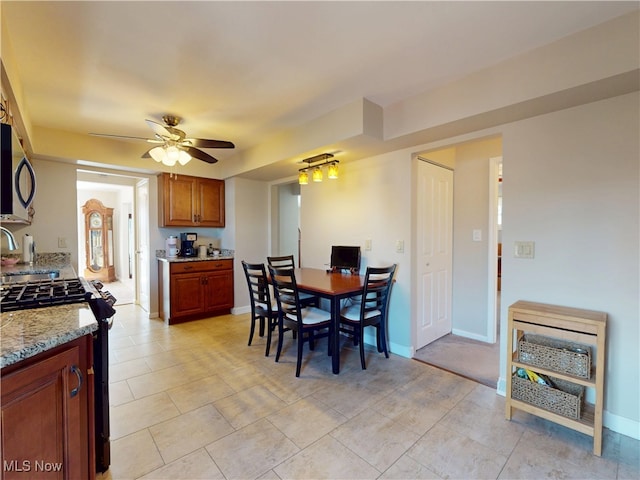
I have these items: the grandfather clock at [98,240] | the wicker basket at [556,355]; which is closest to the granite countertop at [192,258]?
the wicker basket at [556,355]

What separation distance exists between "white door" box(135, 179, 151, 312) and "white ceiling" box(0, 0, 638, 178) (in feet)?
6.26

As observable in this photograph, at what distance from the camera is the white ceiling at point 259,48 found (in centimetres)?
157

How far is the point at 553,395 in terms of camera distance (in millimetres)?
1900

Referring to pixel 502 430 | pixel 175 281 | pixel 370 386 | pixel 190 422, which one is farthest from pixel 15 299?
pixel 502 430

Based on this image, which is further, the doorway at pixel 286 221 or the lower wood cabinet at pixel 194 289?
the doorway at pixel 286 221

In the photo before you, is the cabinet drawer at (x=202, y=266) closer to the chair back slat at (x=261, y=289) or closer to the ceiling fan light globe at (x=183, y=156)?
the chair back slat at (x=261, y=289)

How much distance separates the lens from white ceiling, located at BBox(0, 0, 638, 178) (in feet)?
5.15

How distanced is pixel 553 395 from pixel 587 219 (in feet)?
3.81

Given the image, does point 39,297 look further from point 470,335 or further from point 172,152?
point 470,335

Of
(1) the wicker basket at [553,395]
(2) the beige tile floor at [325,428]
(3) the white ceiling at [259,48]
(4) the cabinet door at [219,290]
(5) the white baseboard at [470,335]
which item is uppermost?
(3) the white ceiling at [259,48]

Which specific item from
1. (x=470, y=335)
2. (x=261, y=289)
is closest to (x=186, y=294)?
(x=261, y=289)

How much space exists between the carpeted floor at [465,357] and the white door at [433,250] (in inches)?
4.9

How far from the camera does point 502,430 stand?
76.3 inches

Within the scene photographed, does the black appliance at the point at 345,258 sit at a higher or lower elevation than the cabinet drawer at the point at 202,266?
higher
